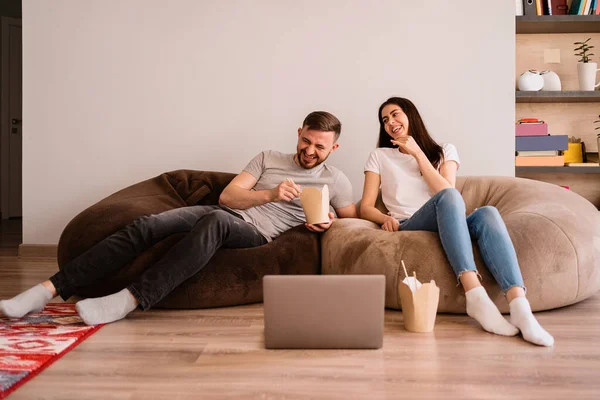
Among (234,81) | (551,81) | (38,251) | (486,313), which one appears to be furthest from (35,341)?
(551,81)

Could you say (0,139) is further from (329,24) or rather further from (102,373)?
(102,373)

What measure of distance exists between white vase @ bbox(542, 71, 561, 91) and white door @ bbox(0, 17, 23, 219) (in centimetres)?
542

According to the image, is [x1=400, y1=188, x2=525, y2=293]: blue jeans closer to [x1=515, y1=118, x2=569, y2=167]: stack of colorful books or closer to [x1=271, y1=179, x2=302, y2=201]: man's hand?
[x1=271, y1=179, x2=302, y2=201]: man's hand

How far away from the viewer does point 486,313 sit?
2.10 meters

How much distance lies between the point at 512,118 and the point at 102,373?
2931 mm

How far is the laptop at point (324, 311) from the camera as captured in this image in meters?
1.84

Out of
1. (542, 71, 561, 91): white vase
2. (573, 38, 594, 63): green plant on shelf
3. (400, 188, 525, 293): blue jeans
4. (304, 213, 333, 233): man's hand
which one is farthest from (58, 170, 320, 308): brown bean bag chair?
(573, 38, 594, 63): green plant on shelf

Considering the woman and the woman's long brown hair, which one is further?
the woman's long brown hair

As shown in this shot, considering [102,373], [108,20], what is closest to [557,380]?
[102,373]

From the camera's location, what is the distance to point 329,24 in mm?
3740

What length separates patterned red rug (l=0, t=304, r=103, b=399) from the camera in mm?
1637

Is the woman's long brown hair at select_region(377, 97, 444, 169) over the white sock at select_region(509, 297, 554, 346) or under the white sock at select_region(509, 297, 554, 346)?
over

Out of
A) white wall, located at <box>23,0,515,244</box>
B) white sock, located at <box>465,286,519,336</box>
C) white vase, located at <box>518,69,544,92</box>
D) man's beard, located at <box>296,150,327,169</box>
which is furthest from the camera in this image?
white vase, located at <box>518,69,544,92</box>

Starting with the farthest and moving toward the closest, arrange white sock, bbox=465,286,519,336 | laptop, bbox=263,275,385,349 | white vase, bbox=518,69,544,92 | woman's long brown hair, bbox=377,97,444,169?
white vase, bbox=518,69,544,92
woman's long brown hair, bbox=377,97,444,169
white sock, bbox=465,286,519,336
laptop, bbox=263,275,385,349
